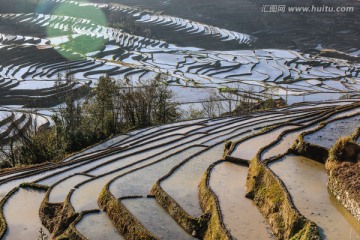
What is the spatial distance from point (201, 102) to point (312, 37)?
4449 centimetres

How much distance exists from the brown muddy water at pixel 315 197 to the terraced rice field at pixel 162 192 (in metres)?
0.02

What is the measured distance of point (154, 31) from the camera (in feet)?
212

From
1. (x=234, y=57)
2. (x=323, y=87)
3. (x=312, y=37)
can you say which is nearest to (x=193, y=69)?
(x=234, y=57)

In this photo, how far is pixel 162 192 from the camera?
9.23m

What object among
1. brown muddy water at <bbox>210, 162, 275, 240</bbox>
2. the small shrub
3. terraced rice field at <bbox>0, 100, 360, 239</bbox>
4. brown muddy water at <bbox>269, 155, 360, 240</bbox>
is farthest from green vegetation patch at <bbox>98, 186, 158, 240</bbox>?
the small shrub

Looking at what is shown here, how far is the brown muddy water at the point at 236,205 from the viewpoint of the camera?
717cm

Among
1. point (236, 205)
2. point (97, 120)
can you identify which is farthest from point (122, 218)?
point (97, 120)

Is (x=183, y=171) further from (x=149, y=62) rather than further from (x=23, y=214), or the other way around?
(x=149, y=62)

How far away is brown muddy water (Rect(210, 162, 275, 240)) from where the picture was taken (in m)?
7.17

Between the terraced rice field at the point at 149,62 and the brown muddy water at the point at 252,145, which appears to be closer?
the brown muddy water at the point at 252,145

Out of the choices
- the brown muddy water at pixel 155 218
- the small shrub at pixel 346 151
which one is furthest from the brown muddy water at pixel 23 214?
the small shrub at pixel 346 151

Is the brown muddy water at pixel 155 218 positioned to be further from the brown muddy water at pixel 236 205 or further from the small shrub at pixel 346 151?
the small shrub at pixel 346 151

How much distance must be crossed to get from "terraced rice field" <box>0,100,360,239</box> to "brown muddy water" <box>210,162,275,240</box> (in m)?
0.02

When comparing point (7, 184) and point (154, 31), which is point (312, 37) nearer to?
point (154, 31)
